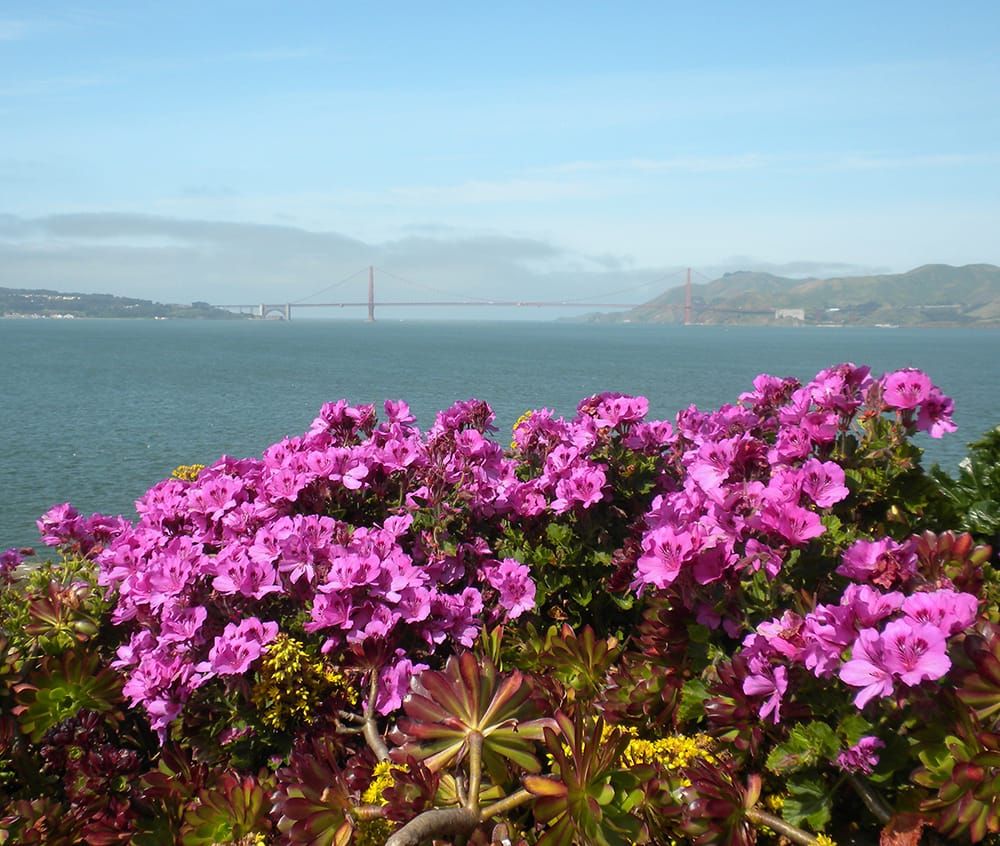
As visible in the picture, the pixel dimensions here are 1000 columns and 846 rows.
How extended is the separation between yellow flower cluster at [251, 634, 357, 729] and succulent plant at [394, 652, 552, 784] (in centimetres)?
69

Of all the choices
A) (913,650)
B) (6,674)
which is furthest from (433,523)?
(913,650)

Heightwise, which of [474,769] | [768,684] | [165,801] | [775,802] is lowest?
[165,801]

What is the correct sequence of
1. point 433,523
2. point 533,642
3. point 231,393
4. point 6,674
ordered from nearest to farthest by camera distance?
point 6,674 < point 533,642 < point 433,523 < point 231,393

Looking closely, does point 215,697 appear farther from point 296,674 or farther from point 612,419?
point 612,419

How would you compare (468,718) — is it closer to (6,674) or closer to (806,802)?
(806,802)

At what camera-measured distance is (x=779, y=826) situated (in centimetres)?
218

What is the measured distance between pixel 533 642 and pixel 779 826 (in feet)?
3.87

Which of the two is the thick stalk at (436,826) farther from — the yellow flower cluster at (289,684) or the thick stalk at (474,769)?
the yellow flower cluster at (289,684)

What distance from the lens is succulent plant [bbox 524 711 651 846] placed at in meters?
1.89

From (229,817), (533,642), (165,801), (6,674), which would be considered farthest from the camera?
(533,642)

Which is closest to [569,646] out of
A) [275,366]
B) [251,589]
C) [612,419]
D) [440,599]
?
[440,599]

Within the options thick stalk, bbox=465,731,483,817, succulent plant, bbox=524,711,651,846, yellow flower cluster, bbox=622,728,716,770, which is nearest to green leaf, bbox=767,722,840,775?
yellow flower cluster, bbox=622,728,716,770

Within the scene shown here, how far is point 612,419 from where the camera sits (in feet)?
13.3

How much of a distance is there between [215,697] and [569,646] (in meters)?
1.19
